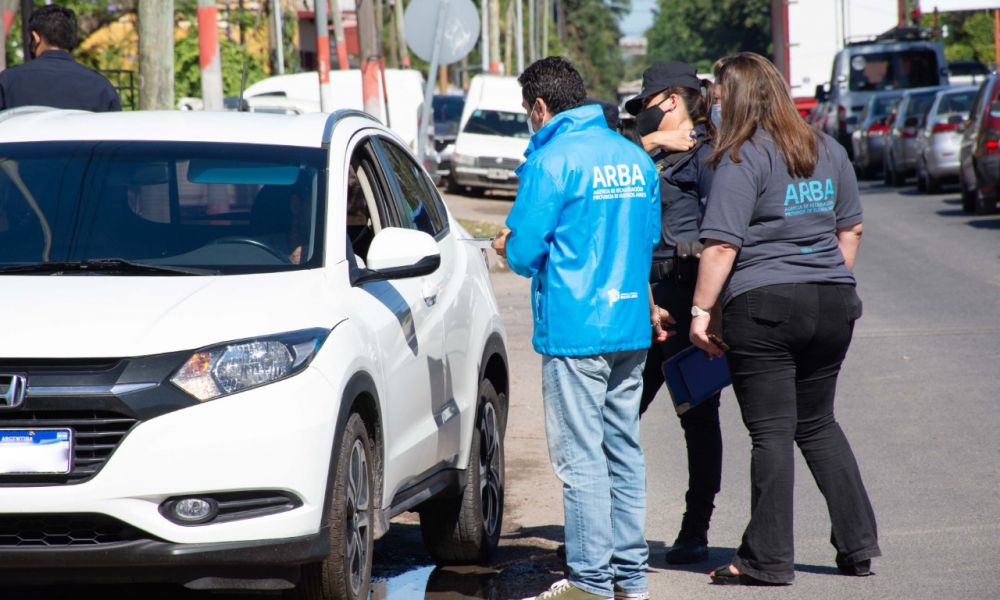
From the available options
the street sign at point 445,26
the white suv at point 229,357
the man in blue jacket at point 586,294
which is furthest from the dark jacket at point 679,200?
the street sign at point 445,26

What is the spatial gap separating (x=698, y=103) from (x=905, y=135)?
23862 mm

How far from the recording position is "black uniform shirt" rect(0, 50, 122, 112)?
27.7ft

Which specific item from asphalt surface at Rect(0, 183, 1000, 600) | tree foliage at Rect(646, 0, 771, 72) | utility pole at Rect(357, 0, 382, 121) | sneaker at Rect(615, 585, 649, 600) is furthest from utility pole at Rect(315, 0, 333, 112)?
tree foliage at Rect(646, 0, 771, 72)

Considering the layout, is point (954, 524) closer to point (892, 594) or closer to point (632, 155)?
point (892, 594)

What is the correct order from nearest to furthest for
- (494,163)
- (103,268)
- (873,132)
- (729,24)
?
(103,268) < (494,163) < (873,132) < (729,24)

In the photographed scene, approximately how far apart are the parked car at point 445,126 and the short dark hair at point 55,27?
69.2ft

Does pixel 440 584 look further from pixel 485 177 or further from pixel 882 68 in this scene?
pixel 882 68

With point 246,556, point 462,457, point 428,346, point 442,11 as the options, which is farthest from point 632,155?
point 442,11

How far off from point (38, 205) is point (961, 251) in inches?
548

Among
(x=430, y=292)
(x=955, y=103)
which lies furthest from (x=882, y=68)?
(x=430, y=292)

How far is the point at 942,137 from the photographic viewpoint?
2555 centimetres

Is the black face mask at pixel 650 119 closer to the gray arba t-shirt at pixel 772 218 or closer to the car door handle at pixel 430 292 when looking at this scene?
the gray arba t-shirt at pixel 772 218

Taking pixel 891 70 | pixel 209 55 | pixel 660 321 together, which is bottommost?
pixel 660 321

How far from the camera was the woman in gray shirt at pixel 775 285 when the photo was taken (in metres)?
5.31
